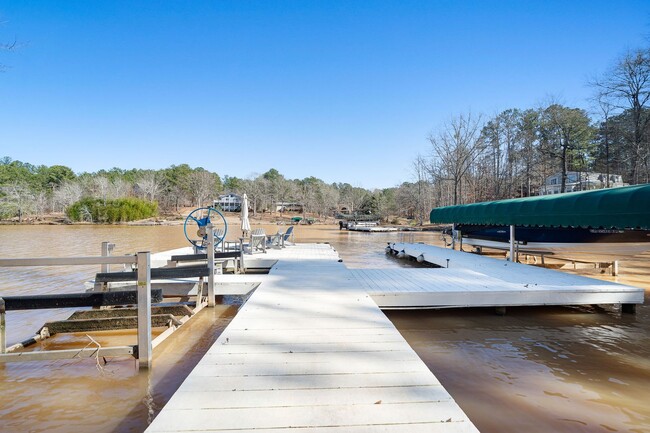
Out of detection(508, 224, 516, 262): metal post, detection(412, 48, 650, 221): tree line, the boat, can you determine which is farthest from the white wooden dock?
detection(412, 48, 650, 221): tree line

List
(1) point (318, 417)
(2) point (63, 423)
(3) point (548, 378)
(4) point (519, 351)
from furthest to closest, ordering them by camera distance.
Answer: (4) point (519, 351)
(3) point (548, 378)
(2) point (63, 423)
(1) point (318, 417)

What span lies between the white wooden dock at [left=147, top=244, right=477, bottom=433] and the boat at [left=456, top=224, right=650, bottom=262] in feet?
23.2

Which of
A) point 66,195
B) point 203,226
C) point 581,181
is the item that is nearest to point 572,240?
point 203,226

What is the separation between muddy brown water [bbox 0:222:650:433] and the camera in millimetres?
3121

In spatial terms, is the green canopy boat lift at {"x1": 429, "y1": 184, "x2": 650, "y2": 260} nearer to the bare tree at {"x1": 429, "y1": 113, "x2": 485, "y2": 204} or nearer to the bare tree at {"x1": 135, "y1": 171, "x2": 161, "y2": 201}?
the bare tree at {"x1": 429, "y1": 113, "x2": 485, "y2": 204}

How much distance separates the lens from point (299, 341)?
3.53 meters

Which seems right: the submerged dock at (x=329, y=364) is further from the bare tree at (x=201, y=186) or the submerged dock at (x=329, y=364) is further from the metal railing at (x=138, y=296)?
the bare tree at (x=201, y=186)

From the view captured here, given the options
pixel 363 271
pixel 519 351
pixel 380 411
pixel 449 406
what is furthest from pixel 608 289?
pixel 380 411

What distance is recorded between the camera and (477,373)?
404 cm

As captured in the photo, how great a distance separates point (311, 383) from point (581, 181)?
47122 mm

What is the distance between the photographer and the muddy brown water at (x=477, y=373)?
3.12 m

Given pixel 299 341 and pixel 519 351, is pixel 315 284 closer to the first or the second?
pixel 299 341

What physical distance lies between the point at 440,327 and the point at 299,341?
3.24 meters

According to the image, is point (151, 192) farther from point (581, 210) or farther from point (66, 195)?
point (581, 210)
